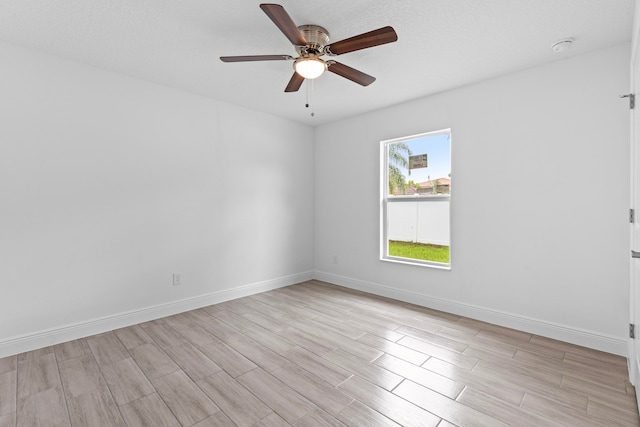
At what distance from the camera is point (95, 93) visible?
2785mm

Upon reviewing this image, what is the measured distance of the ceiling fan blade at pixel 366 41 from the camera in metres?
1.80

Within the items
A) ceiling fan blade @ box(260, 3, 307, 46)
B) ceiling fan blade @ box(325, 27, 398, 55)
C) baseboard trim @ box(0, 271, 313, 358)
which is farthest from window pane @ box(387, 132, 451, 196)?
baseboard trim @ box(0, 271, 313, 358)

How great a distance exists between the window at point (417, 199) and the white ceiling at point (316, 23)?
80 centimetres

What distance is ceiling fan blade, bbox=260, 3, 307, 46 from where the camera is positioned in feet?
5.14

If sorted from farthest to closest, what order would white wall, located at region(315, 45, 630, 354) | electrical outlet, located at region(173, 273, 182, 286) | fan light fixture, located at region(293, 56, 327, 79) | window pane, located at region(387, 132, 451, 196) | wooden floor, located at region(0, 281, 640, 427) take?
window pane, located at region(387, 132, 451, 196) < electrical outlet, located at region(173, 273, 182, 286) < white wall, located at region(315, 45, 630, 354) < fan light fixture, located at region(293, 56, 327, 79) < wooden floor, located at region(0, 281, 640, 427)

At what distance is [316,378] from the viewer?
2.08 m

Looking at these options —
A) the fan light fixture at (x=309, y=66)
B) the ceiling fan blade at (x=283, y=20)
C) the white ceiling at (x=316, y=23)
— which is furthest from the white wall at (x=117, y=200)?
the ceiling fan blade at (x=283, y=20)

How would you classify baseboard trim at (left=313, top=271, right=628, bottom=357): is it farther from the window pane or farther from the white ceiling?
the white ceiling

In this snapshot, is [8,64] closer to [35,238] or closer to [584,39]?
[35,238]

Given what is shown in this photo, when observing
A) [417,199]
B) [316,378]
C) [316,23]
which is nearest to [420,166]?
[417,199]

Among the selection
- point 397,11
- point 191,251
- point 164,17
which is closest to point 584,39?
point 397,11

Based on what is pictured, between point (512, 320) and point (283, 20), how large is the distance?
10.6 feet

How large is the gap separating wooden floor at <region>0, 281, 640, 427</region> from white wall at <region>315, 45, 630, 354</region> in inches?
13.1

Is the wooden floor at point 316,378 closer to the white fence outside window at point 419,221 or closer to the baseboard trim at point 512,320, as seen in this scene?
the baseboard trim at point 512,320
